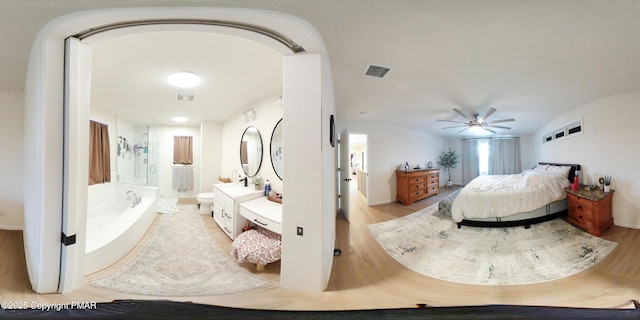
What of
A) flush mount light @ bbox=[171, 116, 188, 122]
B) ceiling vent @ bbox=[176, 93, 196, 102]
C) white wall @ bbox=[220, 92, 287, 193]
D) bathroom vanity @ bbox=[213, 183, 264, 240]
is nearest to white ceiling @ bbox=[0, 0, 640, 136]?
ceiling vent @ bbox=[176, 93, 196, 102]

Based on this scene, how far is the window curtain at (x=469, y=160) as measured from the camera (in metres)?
0.93

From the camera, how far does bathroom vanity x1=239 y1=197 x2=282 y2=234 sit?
1295mm

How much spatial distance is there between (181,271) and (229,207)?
73cm

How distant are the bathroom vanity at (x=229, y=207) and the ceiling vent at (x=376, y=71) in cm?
143

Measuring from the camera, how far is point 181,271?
0.85m

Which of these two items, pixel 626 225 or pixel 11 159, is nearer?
pixel 626 225

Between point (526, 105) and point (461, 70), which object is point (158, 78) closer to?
point (461, 70)

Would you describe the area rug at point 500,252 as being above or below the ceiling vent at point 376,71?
below

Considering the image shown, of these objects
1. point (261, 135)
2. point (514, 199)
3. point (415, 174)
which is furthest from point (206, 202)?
point (514, 199)

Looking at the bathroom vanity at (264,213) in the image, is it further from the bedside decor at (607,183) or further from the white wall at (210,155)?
the bedside decor at (607,183)

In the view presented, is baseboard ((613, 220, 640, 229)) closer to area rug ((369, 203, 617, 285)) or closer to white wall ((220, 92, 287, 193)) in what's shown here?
area rug ((369, 203, 617, 285))

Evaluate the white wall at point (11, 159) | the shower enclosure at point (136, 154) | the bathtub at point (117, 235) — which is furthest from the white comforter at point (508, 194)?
the shower enclosure at point (136, 154)

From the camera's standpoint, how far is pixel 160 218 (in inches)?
57.8

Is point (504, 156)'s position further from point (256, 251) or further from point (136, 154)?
point (136, 154)
